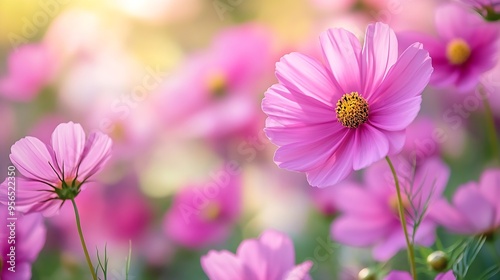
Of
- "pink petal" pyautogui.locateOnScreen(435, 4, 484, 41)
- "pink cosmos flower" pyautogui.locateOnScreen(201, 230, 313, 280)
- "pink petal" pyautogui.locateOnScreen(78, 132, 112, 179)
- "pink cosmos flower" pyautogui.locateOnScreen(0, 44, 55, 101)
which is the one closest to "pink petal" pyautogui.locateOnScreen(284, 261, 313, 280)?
"pink cosmos flower" pyautogui.locateOnScreen(201, 230, 313, 280)

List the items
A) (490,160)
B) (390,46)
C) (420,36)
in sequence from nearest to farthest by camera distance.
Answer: (390,46) → (420,36) → (490,160)

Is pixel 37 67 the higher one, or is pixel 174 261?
pixel 37 67

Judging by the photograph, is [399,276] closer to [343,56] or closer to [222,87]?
[343,56]

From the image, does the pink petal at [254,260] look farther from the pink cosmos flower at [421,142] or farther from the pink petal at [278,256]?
the pink cosmos flower at [421,142]

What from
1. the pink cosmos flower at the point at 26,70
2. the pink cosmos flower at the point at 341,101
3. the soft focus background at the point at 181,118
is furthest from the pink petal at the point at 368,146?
the pink cosmos flower at the point at 26,70

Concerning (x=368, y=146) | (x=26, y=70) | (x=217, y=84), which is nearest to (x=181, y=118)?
(x=217, y=84)

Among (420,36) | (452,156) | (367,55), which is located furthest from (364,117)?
(452,156)

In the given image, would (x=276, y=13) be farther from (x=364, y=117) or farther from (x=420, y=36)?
(x=364, y=117)

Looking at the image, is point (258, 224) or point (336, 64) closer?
Answer: point (336, 64)
